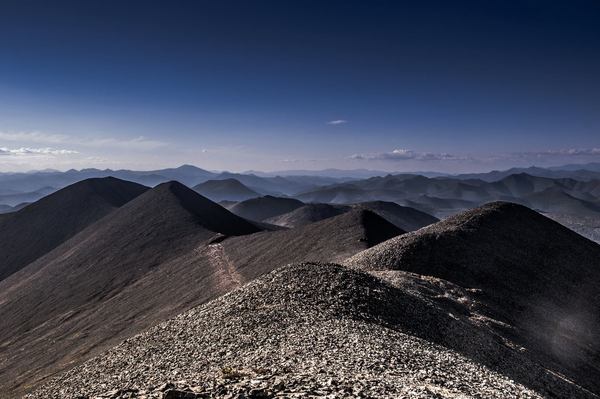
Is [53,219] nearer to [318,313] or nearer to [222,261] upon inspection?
[222,261]

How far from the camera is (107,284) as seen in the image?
7956cm

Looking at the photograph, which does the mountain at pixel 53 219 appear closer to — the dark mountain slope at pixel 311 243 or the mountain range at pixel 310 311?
the mountain range at pixel 310 311

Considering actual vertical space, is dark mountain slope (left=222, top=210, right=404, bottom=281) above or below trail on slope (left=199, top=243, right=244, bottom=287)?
above

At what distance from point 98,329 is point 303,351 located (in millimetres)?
44595

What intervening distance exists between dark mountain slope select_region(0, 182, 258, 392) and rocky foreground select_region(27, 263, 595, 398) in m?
24.2

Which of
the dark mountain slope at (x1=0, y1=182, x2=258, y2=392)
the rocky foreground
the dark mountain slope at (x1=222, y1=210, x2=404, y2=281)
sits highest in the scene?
the rocky foreground

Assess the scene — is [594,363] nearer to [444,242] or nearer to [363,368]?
[444,242]

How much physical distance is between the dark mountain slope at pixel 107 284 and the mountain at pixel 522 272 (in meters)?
25.9

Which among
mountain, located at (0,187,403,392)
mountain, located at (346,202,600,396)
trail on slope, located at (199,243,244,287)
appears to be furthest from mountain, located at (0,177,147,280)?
mountain, located at (346,202,600,396)

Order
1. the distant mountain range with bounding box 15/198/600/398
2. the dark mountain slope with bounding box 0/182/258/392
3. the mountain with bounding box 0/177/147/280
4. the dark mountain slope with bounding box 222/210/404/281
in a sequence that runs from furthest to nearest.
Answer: the mountain with bounding box 0/177/147/280 → the dark mountain slope with bounding box 222/210/404/281 → the dark mountain slope with bounding box 0/182/258/392 → the distant mountain range with bounding box 15/198/600/398

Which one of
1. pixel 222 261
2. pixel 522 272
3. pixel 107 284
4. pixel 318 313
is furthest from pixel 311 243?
pixel 318 313

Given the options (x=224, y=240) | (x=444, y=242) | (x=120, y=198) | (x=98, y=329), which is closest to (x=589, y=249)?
(x=444, y=242)

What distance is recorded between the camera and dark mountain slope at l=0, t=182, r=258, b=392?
172 feet

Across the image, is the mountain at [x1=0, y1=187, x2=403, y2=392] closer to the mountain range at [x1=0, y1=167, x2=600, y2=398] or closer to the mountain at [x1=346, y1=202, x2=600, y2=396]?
the mountain range at [x1=0, y1=167, x2=600, y2=398]
